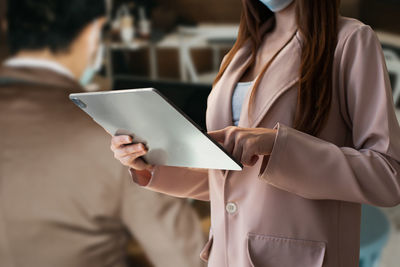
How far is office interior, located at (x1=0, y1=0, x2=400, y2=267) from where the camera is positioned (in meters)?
2.20

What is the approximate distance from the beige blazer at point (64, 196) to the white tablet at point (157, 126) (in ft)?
1.75

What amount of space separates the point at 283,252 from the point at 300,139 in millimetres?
209

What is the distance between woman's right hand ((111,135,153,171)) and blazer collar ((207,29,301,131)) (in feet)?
0.49

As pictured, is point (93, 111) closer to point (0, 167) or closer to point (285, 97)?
point (285, 97)

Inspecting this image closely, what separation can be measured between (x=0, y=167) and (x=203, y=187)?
26.2 inches

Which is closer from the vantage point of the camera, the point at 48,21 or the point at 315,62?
the point at 315,62

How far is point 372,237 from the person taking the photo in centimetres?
165

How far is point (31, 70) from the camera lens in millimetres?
1417

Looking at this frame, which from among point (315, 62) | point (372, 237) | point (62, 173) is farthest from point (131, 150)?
point (372, 237)

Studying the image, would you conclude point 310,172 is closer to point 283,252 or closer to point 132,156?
point 283,252

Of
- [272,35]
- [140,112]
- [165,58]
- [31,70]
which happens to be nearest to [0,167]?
[31,70]

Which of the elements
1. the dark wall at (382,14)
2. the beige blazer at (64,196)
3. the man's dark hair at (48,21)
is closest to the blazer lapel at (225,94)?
the beige blazer at (64,196)

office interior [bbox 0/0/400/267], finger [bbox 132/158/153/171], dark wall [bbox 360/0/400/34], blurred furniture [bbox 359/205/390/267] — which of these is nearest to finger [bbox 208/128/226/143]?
finger [bbox 132/158/153/171]

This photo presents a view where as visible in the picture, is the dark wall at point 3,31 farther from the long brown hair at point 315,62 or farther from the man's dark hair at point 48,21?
the long brown hair at point 315,62
